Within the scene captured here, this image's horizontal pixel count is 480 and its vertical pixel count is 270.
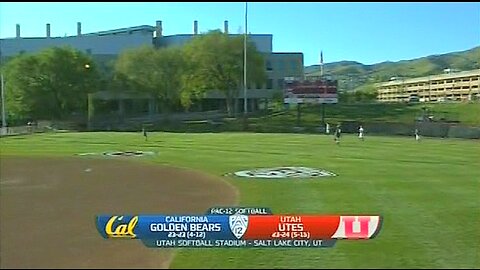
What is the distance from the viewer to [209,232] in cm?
450

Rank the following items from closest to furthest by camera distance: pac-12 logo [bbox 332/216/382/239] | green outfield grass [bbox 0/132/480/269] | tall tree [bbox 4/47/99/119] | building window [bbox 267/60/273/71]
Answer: pac-12 logo [bbox 332/216/382/239]
green outfield grass [bbox 0/132/480/269]
tall tree [bbox 4/47/99/119]
building window [bbox 267/60/273/71]

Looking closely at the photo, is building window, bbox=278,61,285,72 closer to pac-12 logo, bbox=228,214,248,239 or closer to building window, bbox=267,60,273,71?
building window, bbox=267,60,273,71

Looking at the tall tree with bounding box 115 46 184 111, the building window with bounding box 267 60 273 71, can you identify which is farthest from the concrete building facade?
the tall tree with bounding box 115 46 184 111

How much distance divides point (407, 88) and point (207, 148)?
27.6m

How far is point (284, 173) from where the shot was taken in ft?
42.4

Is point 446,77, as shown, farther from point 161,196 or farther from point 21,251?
point 21,251

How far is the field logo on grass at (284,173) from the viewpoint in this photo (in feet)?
40.3

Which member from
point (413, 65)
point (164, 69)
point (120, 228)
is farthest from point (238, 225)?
point (164, 69)

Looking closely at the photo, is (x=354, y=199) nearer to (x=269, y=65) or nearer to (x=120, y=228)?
(x=120, y=228)

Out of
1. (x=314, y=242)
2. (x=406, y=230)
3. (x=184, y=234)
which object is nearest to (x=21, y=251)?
(x=184, y=234)
